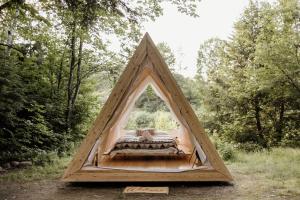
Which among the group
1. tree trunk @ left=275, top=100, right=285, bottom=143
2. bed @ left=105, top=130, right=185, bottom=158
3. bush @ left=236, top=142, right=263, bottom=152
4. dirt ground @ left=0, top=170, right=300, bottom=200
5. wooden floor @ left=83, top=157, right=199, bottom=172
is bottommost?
dirt ground @ left=0, top=170, right=300, bottom=200

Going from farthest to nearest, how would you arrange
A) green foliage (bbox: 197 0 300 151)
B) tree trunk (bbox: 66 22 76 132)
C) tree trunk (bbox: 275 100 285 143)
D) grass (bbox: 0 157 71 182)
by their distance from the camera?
tree trunk (bbox: 275 100 285 143) < tree trunk (bbox: 66 22 76 132) < green foliage (bbox: 197 0 300 151) < grass (bbox: 0 157 71 182)

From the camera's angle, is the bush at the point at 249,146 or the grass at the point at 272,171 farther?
the bush at the point at 249,146

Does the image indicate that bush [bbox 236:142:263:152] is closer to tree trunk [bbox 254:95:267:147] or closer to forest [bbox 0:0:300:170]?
forest [bbox 0:0:300:170]

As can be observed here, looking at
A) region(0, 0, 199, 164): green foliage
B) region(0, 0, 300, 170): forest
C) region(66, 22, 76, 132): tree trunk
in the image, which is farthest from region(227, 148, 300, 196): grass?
region(66, 22, 76, 132): tree trunk

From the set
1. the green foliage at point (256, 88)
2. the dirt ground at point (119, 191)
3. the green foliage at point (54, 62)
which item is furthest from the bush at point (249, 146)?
the dirt ground at point (119, 191)

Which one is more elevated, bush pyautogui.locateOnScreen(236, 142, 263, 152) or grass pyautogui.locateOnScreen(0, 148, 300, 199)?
bush pyautogui.locateOnScreen(236, 142, 263, 152)

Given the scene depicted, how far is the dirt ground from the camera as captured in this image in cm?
454

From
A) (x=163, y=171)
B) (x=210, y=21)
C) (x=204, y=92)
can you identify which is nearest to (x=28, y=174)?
(x=163, y=171)

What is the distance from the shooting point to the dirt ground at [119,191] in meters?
4.54

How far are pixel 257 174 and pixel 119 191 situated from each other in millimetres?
2781

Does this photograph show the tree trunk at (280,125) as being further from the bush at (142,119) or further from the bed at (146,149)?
the bush at (142,119)

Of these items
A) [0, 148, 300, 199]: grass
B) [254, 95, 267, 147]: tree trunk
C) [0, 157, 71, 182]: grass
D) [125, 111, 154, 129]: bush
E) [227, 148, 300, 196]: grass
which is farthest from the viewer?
[125, 111, 154, 129]: bush

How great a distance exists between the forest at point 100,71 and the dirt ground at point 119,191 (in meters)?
2.12

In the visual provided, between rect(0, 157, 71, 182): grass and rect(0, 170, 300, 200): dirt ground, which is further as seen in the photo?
rect(0, 157, 71, 182): grass
